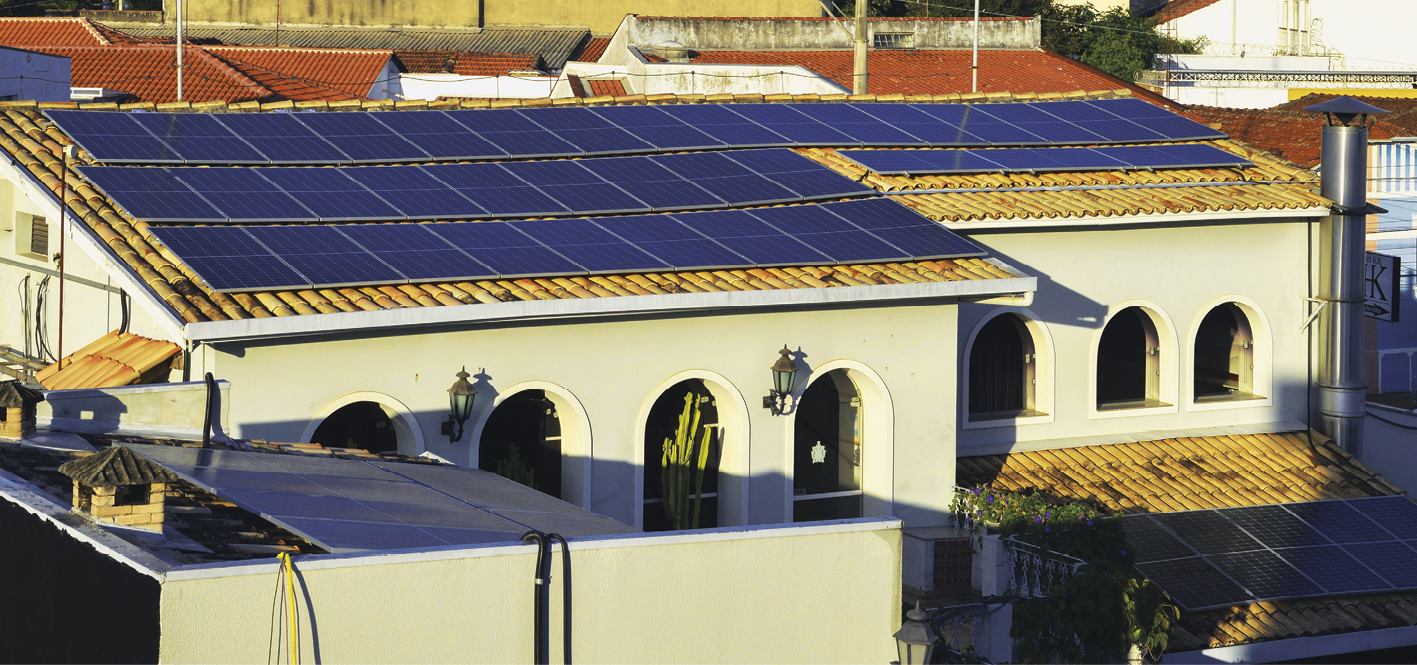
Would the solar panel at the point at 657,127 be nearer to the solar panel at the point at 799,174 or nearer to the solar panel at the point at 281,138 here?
the solar panel at the point at 799,174

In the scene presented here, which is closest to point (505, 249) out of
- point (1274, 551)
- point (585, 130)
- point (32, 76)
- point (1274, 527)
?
point (585, 130)

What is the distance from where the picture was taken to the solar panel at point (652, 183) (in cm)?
1845

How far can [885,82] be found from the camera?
4512cm

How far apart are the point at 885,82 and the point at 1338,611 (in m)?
29.1

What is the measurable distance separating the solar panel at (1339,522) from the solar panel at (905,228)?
18.8 feet

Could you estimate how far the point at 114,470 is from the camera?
9344mm

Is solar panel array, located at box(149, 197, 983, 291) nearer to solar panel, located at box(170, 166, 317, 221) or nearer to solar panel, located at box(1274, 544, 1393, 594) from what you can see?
solar panel, located at box(170, 166, 317, 221)

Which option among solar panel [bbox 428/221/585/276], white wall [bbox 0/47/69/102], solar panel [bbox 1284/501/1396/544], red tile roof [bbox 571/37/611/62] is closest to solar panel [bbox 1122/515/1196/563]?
solar panel [bbox 1284/501/1396/544]

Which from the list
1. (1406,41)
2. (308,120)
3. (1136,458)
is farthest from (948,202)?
(1406,41)

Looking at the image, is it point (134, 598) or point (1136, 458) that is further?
point (1136, 458)

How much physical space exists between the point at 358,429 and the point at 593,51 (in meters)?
39.5

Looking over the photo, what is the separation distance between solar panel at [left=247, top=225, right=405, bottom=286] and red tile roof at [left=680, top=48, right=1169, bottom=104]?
94.2 feet

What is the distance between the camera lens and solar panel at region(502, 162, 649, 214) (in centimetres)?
1808

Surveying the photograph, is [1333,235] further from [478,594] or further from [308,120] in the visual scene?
[478,594]
